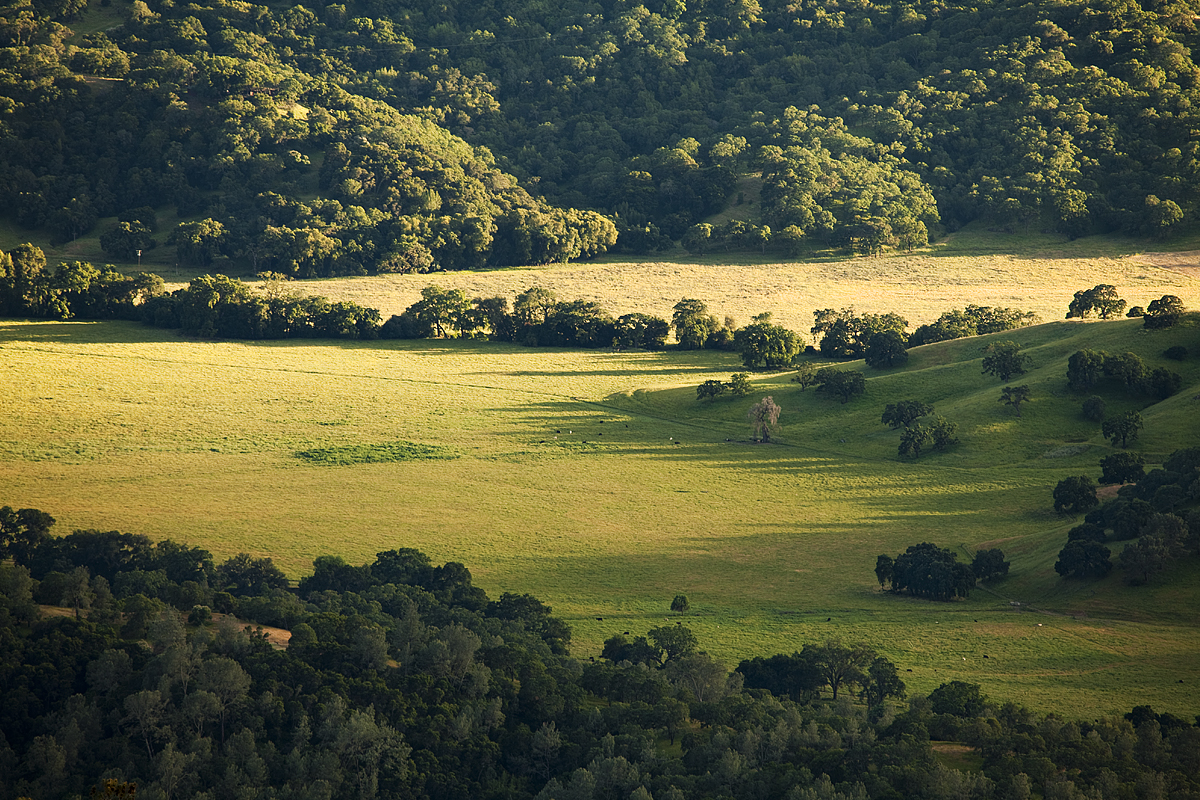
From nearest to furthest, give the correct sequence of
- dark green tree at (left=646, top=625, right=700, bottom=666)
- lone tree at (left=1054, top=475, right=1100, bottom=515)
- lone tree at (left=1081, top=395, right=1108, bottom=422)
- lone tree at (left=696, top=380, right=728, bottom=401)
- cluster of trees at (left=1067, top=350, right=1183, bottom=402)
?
dark green tree at (left=646, top=625, right=700, bottom=666) → lone tree at (left=1054, top=475, right=1100, bottom=515) → lone tree at (left=1081, top=395, right=1108, bottom=422) → cluster of trees at (left=1067, top=350, right=1183, bottom=402) → lone tree at (left=696, top=380, right=728, bottom=401)

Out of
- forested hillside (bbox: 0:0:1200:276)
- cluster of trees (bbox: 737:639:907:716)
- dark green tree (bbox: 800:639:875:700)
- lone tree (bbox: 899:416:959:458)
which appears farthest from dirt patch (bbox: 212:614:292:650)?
forested hillside (bbox: 0:0:1200:276)

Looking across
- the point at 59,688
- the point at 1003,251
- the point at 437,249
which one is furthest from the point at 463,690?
the point at 1003,251

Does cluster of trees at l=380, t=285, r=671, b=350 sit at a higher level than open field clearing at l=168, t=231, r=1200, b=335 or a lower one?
lower

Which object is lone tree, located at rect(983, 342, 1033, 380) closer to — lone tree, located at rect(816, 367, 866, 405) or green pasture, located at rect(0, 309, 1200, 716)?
green pasture, located at rect(0, 309, 1200, 716)

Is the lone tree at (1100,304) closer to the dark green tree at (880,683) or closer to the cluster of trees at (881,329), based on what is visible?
the cluster of trees at (881,329)

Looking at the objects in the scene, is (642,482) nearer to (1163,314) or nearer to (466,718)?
(466,718)

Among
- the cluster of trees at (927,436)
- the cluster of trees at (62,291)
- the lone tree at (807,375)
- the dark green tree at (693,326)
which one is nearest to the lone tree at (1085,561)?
the cluster of trees at (927,436)

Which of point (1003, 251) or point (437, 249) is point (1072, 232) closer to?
point (1003, 251)
